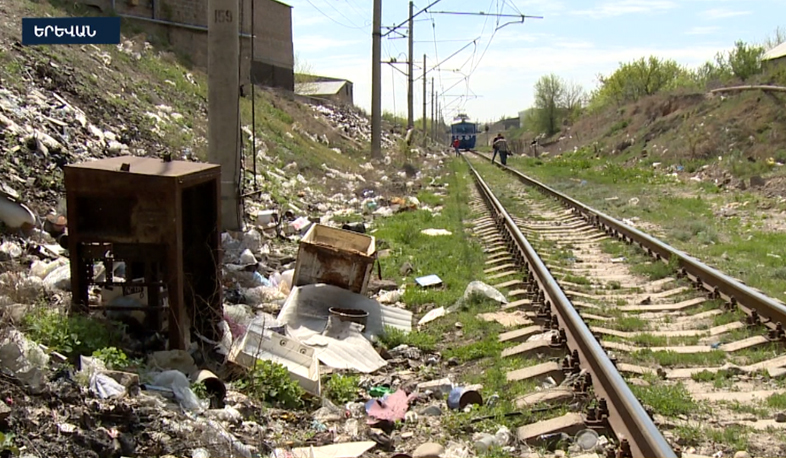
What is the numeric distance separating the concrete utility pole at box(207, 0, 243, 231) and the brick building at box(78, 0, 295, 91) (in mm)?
15440

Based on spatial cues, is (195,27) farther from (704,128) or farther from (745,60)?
(745,60)

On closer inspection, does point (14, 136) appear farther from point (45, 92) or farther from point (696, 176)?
point (696, 176)

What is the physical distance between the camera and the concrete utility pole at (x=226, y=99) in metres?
9.97

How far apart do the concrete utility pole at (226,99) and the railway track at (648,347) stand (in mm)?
3494

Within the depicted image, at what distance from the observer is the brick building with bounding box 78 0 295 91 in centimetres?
3266

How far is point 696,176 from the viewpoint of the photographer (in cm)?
2622

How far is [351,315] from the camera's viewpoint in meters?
7.47

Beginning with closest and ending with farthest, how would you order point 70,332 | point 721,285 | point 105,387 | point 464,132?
point 105,387 < point 70,332 < point 721,285 < point 464,132

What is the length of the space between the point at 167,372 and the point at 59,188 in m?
5.17

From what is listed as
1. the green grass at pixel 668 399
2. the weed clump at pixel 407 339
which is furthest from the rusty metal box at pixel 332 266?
the green grass at pixel 668 399

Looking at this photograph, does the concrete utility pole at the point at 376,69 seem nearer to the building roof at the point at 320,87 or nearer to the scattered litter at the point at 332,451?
the scattered litter at the point at 332,451

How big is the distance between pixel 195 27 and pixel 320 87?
37.3 meters

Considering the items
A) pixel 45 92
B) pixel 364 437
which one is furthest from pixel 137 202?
pixel 45 92

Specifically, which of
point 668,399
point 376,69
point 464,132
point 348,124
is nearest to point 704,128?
point 376,69
